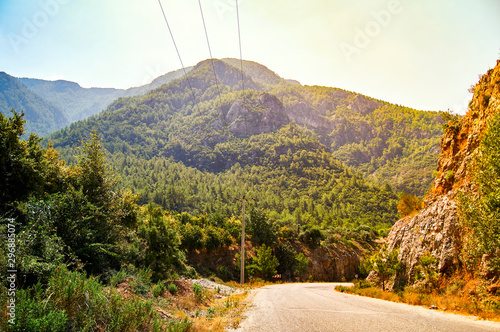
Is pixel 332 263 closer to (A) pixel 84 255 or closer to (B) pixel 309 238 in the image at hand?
(B) pixel 309 238

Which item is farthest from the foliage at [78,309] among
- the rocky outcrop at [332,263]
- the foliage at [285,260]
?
the rocky outcrop at [332,263]

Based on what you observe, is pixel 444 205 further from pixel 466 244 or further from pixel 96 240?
pixel 96 240

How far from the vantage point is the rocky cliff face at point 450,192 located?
1540cm

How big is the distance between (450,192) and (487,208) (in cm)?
630

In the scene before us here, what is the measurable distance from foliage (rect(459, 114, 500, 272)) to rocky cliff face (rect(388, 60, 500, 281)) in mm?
1912

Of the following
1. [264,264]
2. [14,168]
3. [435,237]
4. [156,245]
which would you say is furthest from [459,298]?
[264,264]

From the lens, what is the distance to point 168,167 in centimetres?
17425

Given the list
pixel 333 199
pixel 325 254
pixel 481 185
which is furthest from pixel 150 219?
pixel 333 199

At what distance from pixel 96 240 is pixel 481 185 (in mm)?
21639

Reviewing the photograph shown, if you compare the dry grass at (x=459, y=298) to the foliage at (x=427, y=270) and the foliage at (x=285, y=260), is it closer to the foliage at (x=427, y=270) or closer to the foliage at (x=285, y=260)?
the foliage at (x=427, y=270)

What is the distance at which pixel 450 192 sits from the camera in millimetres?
17578

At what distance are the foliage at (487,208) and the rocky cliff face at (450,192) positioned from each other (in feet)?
6.27

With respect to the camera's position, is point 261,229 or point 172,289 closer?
point 172,289

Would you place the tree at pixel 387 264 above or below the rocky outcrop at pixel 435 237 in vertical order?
below
